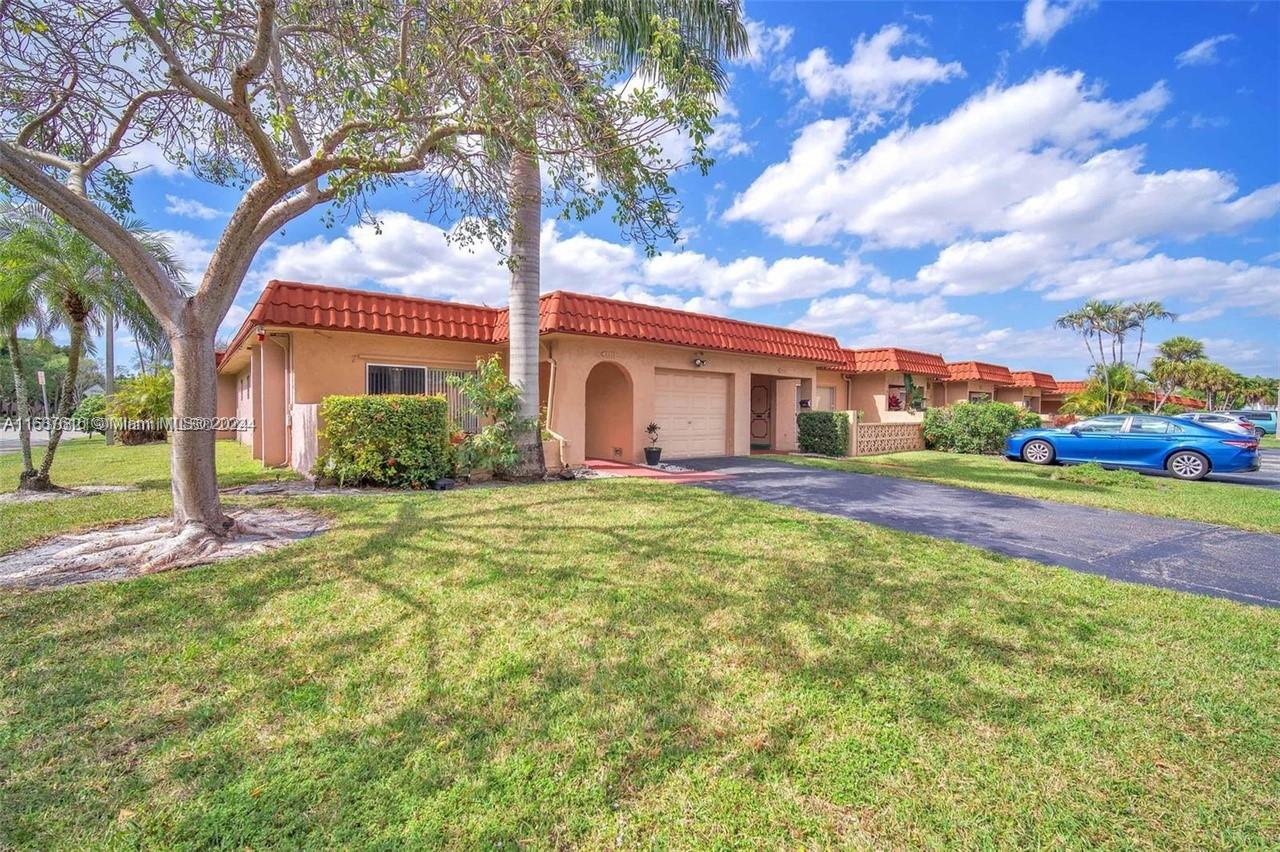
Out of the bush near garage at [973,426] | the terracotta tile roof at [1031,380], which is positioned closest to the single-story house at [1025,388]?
the terracotta tile roof at [1031,380]

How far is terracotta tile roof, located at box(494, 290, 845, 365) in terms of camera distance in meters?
11.0

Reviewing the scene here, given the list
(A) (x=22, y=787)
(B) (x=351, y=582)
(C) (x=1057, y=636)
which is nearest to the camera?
(A) (x=22, y=787)

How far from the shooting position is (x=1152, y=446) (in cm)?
1269

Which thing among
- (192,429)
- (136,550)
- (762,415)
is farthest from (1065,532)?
(762,415)

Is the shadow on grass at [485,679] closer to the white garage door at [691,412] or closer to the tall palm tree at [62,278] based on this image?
the tall palm tree at [62,278]

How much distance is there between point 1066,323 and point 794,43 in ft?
120

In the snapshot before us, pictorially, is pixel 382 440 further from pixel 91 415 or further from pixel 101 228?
pixel 91 415

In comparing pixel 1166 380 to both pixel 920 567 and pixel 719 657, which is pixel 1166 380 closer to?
pixel 920 567

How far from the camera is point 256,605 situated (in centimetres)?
404

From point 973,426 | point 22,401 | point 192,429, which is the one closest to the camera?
point 192,429

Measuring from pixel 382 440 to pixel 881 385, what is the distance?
19828mm

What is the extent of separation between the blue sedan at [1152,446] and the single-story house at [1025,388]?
16.3m

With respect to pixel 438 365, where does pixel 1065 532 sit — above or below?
below

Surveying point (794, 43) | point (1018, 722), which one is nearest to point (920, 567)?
point (1018, 722)
